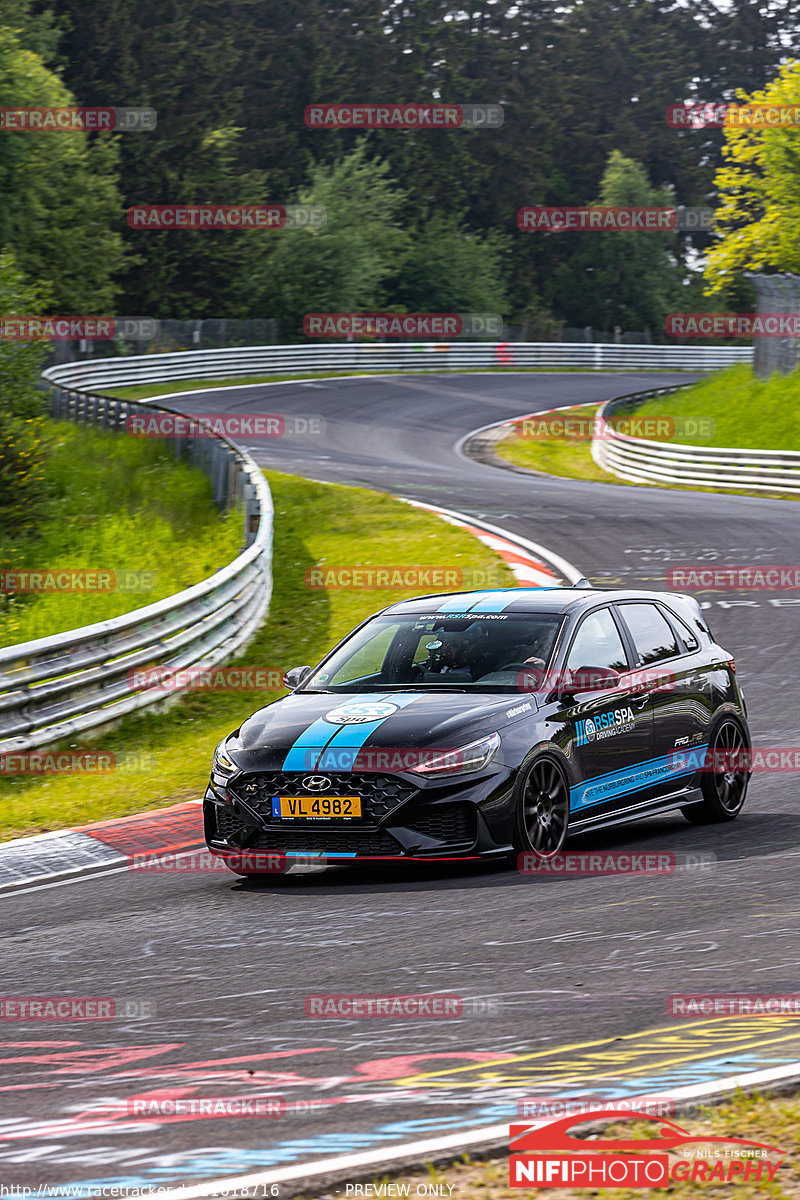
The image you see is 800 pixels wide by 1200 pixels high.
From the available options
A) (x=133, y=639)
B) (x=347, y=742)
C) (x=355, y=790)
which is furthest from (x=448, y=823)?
(x=133, y=639)

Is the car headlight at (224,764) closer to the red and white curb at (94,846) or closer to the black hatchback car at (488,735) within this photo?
the black hatchback car at (488,735)

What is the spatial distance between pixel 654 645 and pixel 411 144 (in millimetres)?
75824

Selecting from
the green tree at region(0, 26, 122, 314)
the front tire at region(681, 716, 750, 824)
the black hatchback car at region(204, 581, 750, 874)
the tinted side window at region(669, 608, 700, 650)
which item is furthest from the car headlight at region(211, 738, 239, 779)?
the green tree at region(0, 26, 122, 314)

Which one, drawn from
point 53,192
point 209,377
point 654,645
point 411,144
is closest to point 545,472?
point 209,377

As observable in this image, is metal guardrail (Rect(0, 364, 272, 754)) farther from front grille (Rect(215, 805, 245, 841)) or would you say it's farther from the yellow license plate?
the yellow license plate

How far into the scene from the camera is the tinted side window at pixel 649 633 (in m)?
10.0

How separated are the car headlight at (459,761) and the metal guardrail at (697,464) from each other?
22.4m

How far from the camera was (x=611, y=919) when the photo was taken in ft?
24.2

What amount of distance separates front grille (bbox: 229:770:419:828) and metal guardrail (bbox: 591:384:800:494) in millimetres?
22637

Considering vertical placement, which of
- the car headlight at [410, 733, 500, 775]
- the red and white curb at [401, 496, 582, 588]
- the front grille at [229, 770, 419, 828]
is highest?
the car headlight at [410, 733, 500, 775]

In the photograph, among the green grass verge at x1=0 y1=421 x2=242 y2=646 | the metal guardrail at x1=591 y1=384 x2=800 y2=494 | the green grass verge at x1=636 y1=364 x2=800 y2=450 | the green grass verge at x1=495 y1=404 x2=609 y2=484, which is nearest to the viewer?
the green grass verge at x1=0 y1=421 x2=242 y2=646

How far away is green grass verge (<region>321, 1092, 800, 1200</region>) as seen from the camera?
3.93 m

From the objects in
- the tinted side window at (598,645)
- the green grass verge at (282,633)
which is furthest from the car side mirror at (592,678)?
the green grass verge at (282,633)

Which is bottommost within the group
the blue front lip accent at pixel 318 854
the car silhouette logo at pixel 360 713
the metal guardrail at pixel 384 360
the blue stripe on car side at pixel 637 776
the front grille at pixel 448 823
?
the blue front lip accent at pixel 318 854
